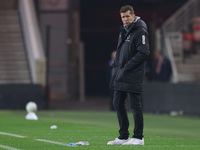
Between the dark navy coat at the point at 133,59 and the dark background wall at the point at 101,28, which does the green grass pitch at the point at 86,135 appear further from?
the dark background wall at the point at 101,28

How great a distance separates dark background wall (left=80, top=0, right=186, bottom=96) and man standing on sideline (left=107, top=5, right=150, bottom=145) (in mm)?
27182

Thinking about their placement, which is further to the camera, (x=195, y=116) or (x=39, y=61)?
(x=39, y=61)

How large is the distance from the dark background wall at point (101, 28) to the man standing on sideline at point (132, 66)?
2718 cm

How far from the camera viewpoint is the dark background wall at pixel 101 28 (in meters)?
39.3

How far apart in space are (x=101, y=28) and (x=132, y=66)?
92.9ft

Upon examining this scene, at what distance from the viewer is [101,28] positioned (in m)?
40.0

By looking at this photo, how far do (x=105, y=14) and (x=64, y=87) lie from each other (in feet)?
20.7

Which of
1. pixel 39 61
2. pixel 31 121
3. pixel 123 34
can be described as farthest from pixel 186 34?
pixel 123 34

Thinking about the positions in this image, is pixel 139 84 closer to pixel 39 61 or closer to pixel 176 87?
pixel 176 87

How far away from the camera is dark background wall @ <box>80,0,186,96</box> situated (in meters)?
39.3

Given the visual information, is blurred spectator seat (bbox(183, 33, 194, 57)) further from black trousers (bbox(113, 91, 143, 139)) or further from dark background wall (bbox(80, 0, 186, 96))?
black trousers (bbox(113, 91, 143, 139))

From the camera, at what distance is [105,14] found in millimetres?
40094

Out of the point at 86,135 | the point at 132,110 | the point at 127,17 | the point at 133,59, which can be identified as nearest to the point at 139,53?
the point at 133,59

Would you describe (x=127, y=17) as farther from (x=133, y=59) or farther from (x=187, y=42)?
(x=187, y=42)
